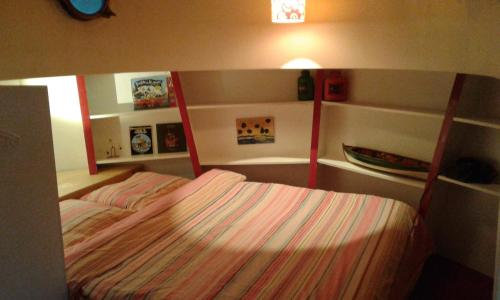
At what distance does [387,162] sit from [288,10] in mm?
1114

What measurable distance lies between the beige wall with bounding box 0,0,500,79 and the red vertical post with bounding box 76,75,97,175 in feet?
1.58

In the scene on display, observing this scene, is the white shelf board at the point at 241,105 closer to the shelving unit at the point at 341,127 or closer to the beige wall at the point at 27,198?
the shelving unit at the point at 341,127

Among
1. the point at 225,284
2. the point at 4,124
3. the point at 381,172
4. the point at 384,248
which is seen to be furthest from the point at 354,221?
the point at 4,124

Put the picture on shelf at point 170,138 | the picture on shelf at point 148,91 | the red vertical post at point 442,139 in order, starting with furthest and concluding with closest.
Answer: the picture on shelf at point 170,138
the picture on shelf at point 148,91
the red vertical post at point 442,139

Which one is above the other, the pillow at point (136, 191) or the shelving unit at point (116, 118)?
the shelving unit at point (116, 118)

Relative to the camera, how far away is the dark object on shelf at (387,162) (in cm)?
217

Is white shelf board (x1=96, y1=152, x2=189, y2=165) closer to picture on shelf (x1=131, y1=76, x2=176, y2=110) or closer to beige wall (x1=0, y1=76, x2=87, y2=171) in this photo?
beige wall (x1=0, y1=76, x2=87, y2=171)

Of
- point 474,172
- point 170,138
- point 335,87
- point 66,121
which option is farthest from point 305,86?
point 66,121

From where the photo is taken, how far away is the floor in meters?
2.09

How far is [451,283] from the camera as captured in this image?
2.18 meters

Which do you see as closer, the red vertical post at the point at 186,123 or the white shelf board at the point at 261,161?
the red vertical post at the point at 186,123

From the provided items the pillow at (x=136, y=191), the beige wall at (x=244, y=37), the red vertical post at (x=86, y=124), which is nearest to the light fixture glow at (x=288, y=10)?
the beige wall at (x=244, y=37)

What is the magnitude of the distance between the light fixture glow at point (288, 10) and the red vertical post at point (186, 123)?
2.63 feet

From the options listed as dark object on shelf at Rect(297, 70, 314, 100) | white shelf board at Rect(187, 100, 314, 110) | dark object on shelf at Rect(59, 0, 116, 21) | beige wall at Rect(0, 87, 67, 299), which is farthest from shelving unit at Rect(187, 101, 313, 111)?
beige wall at Rect(0, 87, 67, 299)
